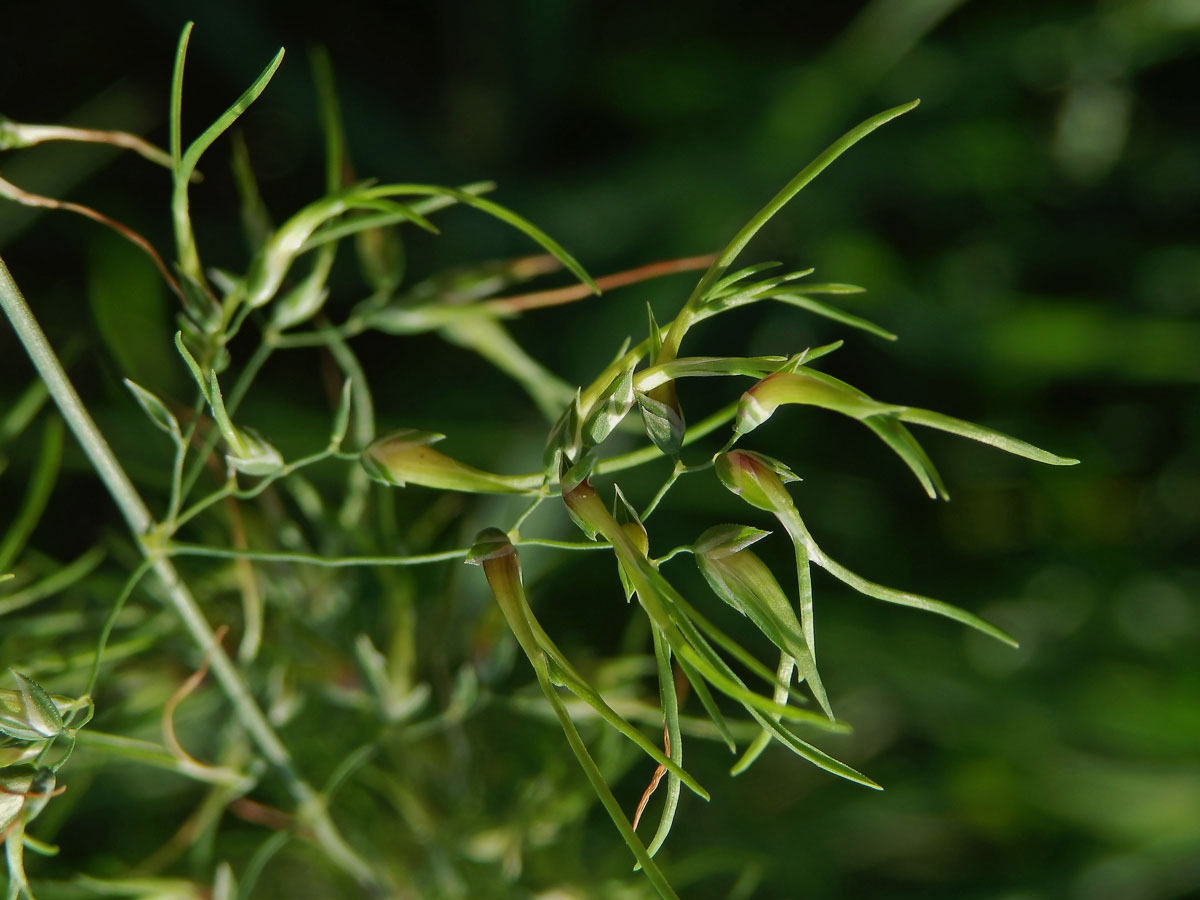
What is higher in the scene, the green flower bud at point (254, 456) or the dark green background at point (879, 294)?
the green flower bud at point (254, 456)

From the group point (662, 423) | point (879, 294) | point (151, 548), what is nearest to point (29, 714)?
point (151, 548)

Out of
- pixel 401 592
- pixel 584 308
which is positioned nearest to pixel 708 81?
pixel 584 308

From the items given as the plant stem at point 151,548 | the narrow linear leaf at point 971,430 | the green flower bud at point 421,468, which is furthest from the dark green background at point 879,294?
the narrow linear leaf at point 971,430

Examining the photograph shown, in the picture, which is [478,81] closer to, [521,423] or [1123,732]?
[521,423]

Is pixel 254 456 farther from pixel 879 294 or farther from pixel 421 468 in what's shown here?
pixel 879 294

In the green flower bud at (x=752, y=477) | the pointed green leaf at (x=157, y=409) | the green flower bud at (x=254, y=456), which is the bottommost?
the green flower bud at (x=752, y=477)

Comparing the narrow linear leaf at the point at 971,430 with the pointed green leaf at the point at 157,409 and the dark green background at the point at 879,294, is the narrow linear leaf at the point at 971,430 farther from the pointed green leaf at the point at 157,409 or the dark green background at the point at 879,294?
the dark green background at the point at 879,294
